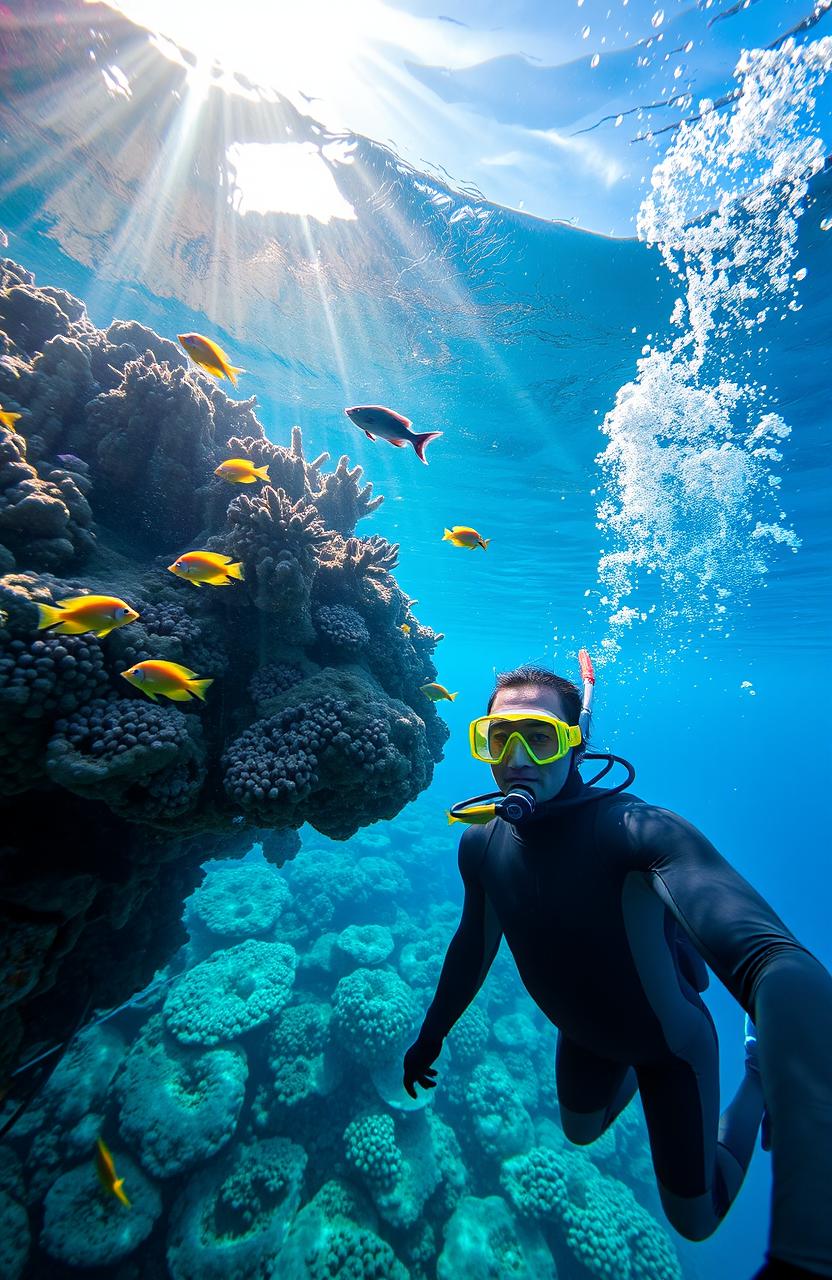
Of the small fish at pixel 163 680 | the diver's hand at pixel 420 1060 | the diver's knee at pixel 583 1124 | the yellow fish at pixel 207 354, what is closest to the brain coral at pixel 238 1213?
the diver's knee at pixel 583 1124

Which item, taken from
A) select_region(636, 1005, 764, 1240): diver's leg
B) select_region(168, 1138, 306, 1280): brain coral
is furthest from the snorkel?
select_region(168, 1138, 306, 1280): brain coral

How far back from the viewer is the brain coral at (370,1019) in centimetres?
847

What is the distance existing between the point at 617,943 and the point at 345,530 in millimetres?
6596

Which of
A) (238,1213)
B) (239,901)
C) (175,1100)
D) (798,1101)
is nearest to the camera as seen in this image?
(798,1101)

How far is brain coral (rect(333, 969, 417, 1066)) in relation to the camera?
8.47 meters

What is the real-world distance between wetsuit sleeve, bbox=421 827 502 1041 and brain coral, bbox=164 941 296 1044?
6.08 m

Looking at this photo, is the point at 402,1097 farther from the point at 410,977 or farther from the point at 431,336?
the point at 431,336

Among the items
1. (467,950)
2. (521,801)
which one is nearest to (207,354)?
(521,801)

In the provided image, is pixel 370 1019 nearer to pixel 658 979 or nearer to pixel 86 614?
pixel 658 979

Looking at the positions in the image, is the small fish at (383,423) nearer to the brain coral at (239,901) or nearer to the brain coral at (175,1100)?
the brain coral at (175,1100)

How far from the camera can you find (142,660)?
389 centimetres

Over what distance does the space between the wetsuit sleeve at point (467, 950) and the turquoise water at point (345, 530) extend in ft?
4.92

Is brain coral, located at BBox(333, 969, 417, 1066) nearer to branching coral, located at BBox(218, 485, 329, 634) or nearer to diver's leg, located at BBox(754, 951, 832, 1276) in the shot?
branching coral, located at BBox(218, 485, 329, 634)

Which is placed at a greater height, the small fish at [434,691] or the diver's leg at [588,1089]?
the small fish at [434,691]
